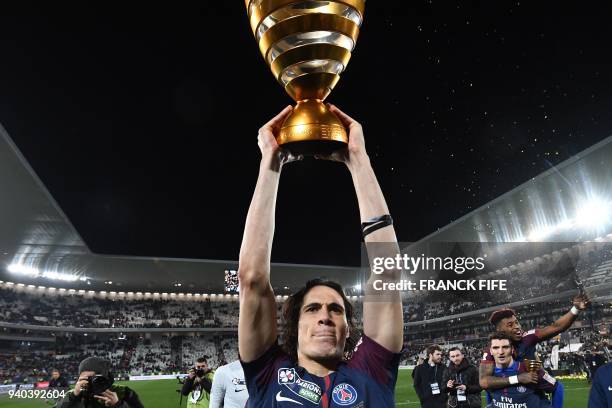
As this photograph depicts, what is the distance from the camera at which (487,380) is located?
636cm

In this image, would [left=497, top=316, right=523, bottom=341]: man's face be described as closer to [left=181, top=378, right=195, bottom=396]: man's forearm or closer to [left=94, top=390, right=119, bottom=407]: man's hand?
[left=94, top=390, right=119, bottom=407]: man's hand

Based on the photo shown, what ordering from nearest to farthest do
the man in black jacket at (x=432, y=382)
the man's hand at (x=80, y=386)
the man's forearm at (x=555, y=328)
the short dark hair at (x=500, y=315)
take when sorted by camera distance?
the man's hand at (x=80, y=386), the short dark hair at (x=500, y=315), the man's forearm at (x=555, y=328), the man in black jacket at (x=432, y=382)

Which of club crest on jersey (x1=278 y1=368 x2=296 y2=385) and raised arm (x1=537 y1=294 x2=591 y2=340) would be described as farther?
raised arm (x1=537 y1=294 x2=591 y2=340)

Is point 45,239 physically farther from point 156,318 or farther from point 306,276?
point 306,276

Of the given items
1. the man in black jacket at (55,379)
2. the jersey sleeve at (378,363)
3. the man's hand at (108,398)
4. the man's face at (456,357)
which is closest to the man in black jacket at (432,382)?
the man's face at (456,357)

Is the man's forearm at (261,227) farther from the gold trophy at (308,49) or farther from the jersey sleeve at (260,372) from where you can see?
the jersey sleeve at (260,372)

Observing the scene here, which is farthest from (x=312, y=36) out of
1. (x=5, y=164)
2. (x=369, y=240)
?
(x=5, y=164)

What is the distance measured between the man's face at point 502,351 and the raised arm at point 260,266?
5.50 metres

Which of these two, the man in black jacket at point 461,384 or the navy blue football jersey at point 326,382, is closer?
the navy blue football jersey at point 326,382

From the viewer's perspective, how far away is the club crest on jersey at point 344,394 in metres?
1.74

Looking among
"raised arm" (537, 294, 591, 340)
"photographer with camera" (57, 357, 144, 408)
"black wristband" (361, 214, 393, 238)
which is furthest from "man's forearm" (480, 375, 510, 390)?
"black wristband" (361, 214, 393, 238)

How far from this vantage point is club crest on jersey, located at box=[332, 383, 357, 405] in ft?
5.71

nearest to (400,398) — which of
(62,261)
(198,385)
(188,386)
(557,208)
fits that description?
(198,385)

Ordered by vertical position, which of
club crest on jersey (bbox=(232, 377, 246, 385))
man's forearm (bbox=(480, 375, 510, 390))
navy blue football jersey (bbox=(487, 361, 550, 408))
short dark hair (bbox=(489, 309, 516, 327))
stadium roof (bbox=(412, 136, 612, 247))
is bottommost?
navy blue football jersey (bbox=(487, 361, 550, 408))
